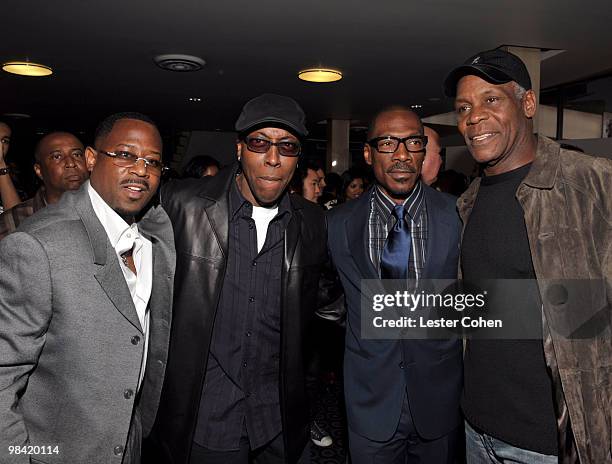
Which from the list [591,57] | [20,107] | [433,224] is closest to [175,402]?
[433,224]

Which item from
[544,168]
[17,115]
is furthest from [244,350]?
[17,115]

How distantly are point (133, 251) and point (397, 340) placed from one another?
1.25m

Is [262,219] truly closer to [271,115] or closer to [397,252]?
[271,115]

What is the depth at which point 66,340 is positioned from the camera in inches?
58.1

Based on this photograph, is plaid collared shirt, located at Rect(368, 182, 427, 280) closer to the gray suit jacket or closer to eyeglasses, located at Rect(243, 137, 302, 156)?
eyeglasses, located at Rect(243, 137, 302, 156)

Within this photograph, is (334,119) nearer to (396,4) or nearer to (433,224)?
(396,4)

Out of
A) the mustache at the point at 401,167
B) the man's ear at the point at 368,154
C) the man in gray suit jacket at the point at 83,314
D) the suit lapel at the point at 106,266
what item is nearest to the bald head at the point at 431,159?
the man's ear at the point at 368,154

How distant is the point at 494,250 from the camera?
1.85 m

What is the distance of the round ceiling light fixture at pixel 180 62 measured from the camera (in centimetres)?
776

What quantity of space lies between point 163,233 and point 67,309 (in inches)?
23.5

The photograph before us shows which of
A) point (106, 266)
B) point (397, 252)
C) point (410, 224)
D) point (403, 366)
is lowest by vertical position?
point (403, 366)

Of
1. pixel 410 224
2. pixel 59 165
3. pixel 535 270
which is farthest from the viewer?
pixel 59 165

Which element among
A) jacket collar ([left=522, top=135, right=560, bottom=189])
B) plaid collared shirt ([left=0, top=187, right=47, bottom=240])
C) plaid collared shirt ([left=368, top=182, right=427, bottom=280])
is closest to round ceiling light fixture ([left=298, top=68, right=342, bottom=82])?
plaid collared shirt ([left=0, top=187, right=47, bottom=240])

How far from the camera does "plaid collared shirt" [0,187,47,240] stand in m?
3.08
